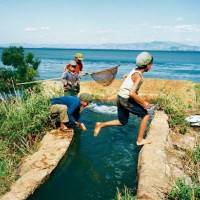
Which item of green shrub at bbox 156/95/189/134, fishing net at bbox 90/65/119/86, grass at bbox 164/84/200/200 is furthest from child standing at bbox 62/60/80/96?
grass at bbox 164/84/200/200

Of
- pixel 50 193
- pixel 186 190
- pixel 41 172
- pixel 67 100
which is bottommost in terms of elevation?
pixel 50 193

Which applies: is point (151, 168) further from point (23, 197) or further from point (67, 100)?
point (67, 100)

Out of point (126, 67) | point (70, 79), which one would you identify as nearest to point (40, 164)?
point (70, 79)

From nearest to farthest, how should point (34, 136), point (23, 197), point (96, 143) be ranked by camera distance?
1. point (23, 197)
2. point (34, 136)
3. point (96, 143)

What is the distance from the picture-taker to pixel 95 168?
234 inches

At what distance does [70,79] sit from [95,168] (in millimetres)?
3188

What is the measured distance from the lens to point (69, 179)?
546 cm

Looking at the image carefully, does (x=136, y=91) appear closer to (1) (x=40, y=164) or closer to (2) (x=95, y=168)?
(2) (x=95, y=168)

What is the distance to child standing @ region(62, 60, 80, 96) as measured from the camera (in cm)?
823

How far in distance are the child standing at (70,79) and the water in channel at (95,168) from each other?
1168mm

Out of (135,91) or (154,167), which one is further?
(135,91)

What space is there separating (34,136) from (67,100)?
1.12m

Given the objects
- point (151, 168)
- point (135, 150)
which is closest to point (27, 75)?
point (135, 150)

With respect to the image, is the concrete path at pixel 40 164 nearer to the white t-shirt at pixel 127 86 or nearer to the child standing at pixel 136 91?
the child standing at pixel 136 91
